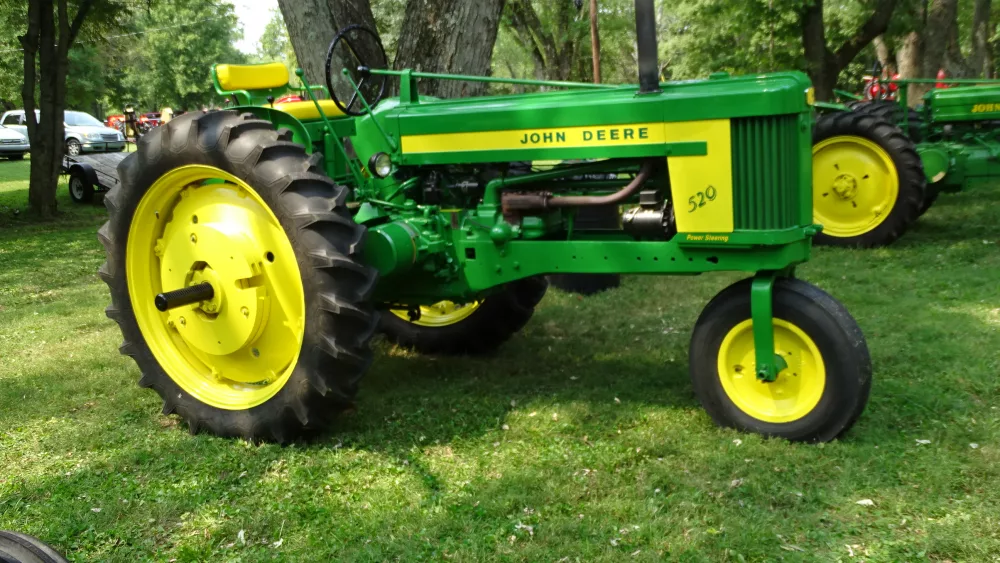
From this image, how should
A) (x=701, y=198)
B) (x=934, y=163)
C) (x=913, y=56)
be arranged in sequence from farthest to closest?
(x=913, y=56)
(x=934, y=163)
(x=701, y=198)

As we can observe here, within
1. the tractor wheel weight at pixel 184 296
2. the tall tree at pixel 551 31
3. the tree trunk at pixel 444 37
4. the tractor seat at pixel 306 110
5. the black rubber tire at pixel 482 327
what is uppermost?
the tall tree at pixel 551 31

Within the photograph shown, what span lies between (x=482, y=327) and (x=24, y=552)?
3.52 m

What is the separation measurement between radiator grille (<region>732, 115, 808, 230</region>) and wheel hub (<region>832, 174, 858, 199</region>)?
5.05 meters

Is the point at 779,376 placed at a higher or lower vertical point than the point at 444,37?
lower

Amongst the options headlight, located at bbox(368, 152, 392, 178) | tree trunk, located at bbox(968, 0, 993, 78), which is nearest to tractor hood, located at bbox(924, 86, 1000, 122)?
headlight, located at bbox(368, 152, 392, 178)

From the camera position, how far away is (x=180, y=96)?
51.6 meters

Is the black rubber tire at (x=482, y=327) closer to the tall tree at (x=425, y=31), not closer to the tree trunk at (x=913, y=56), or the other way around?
the tall tree at (x=425, y=31)

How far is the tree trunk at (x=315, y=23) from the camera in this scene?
21.4ft

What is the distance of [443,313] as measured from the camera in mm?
5434

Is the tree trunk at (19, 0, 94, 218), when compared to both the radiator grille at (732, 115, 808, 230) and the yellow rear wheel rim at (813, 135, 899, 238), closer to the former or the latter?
the yellow rear wheel rim at (813, 135, 899, 238)

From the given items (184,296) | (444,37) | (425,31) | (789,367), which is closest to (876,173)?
(444,37)

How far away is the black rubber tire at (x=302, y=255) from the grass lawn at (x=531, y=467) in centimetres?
14

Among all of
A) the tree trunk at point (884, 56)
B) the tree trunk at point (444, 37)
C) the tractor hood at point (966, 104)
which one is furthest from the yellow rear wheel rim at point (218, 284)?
the tree trunk at point (884, 56)

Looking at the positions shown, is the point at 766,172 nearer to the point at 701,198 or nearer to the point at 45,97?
the point at 701,198
